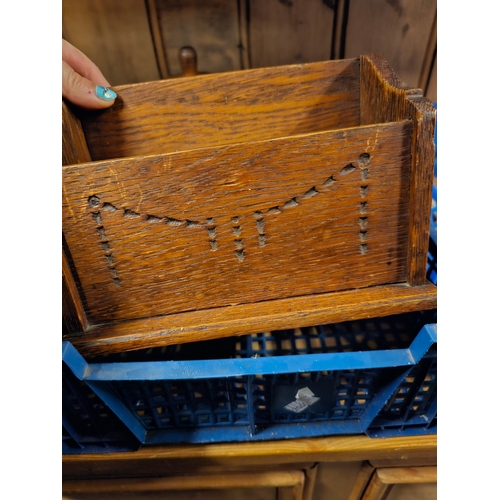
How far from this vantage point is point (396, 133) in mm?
498

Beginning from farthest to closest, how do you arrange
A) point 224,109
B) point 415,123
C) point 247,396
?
1. point 224,109
2. point 247,396
3. point 415,123

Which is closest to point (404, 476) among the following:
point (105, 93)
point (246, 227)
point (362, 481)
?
point (362, 481)

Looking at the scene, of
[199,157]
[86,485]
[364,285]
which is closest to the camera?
[199,157]

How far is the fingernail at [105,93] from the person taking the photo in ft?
2.10

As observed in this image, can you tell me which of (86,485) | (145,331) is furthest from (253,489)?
(145,331)

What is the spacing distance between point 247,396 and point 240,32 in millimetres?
746

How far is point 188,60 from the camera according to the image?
0.81 metres

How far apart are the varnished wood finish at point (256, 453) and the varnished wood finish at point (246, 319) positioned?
0.24 m

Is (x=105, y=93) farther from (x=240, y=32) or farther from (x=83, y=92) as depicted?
(x=240, y=32)

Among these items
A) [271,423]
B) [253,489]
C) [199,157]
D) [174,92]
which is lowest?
[253,489]

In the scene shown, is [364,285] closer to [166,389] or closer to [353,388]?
[353,388]

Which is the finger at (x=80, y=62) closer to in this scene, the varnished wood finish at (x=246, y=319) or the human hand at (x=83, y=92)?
the human hand at (x=83, y=92)

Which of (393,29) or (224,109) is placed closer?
(224,109)

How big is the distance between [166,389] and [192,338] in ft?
0.41
